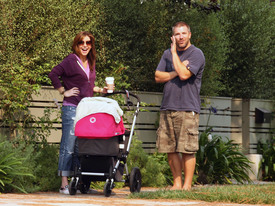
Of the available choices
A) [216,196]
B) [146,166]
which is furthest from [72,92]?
[146,166]

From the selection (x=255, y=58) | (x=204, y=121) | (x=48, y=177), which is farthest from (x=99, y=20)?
(x=255, y=58)

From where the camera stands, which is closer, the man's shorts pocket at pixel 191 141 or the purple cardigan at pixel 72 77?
the man's shorts pocket at pixel 191 141

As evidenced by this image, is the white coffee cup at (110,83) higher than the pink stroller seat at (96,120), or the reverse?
the white coffee cup at (110,83)

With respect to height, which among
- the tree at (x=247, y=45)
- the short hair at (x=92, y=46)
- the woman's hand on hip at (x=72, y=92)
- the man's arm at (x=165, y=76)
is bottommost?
the woman's hand on hip at (x=72, y=92)

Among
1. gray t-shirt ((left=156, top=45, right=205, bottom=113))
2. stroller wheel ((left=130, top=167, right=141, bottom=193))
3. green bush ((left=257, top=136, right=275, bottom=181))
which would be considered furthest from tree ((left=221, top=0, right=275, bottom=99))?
stroller wheel ((left=130, top=167, right=141, bottom=193))

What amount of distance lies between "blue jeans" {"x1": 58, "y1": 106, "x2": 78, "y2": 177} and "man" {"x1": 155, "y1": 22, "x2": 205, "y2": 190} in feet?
3.76

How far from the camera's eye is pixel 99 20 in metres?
11.3

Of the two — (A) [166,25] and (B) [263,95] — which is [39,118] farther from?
(B) [263,95]

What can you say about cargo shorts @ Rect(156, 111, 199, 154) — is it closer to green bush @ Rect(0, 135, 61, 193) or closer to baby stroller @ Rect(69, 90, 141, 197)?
baby stroller @ Rect(69, 90, 141, 197)

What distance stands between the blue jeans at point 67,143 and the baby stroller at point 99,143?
13.7 inches

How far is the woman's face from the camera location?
7.67m

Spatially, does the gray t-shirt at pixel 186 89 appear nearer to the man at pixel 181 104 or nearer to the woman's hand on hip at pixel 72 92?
the man at pixel 181 104

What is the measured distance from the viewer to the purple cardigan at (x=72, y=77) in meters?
7.58

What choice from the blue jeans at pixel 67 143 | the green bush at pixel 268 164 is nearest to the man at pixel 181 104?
the blue jeans at pixel 67 143
